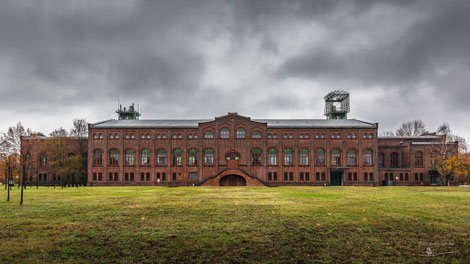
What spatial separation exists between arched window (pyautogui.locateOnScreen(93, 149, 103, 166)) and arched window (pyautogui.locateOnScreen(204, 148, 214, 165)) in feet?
71.9

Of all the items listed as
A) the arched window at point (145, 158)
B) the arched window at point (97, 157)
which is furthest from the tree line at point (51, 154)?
the arched window at point (145, 158)

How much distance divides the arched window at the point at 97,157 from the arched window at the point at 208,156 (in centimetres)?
2192

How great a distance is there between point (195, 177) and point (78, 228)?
5273 centimetres

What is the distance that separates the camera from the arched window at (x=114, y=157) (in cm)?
6525

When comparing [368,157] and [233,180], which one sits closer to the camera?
[233,180]

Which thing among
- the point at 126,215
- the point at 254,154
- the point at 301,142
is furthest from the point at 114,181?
the point at 126,215

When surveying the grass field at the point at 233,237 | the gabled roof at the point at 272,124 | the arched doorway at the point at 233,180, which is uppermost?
the gabled roof at the point at 272,124

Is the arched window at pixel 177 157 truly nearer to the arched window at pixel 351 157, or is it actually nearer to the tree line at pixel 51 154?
the tree line at pixel 51 154

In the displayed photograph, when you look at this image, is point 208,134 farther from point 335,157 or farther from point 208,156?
point 335,157

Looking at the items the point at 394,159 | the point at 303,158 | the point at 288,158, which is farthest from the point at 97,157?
the point at 394,159

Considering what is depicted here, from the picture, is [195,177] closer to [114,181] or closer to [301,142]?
[114,181]

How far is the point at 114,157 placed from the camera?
6538cm

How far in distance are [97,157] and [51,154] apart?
27.5ft

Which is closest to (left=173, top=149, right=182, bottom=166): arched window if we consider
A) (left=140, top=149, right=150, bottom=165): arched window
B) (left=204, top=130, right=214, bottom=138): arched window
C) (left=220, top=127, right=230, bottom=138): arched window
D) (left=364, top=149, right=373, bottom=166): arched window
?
(left=140, top=149, right=150, bottom=165): arched window
